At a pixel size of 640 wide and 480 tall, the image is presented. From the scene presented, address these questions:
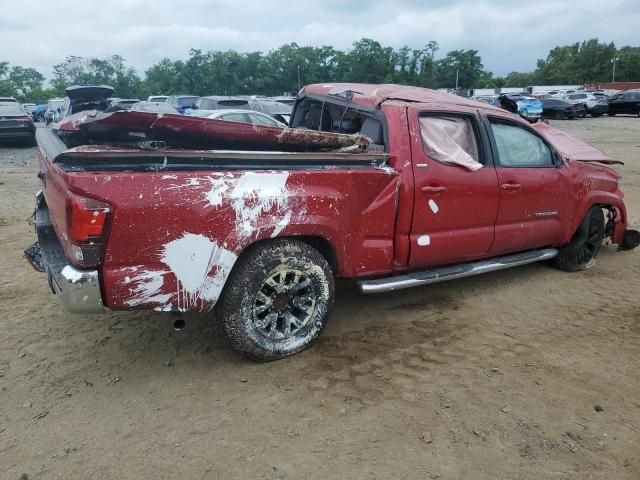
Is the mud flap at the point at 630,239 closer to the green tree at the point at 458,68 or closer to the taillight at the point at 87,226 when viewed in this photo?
the taillight at the point at 87,226

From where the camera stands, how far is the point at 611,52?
2923 inches

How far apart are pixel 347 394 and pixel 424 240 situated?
1400 mm

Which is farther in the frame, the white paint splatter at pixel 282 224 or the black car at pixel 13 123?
the black car at pixel 13 123

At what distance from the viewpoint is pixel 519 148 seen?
4.64m

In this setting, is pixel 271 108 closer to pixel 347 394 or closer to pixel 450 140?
pixel 450 140

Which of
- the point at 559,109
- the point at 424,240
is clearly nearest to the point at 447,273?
the point at 424,240

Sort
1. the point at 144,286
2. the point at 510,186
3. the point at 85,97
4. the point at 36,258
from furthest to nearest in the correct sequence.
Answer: the point at 85,97
the point at 510,186
the point at 36,258
the point at 144,286

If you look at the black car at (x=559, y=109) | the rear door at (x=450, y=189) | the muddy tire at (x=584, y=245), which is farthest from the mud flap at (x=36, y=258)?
the black car at (x=559, y=109)

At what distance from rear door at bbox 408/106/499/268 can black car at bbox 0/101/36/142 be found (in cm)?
1513

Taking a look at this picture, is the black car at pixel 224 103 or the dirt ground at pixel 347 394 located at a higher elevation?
the black car at pixel 224 103

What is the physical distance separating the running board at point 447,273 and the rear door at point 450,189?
81 mm

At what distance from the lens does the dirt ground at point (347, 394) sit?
2613 mm

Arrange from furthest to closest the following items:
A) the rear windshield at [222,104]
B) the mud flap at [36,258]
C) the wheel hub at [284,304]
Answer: the rear windshield at [222,104] → the mud flap at [36,258] → the wheel hub at [284,304]

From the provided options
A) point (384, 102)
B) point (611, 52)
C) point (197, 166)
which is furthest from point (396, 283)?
point (611, 52)
